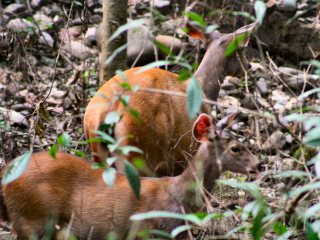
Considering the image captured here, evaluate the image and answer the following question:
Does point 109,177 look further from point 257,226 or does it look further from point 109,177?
point 257,226

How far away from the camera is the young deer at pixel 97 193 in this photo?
5.55 meters

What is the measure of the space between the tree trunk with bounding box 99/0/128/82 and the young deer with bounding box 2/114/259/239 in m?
1.85

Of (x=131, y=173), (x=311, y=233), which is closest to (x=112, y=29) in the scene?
(x=131, y=173)

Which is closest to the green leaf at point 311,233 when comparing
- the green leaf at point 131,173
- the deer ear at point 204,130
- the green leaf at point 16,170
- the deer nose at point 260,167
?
the green leaf at point 131,173

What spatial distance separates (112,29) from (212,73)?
3.32 feet

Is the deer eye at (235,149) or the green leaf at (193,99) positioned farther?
the deer eye at (235,149)

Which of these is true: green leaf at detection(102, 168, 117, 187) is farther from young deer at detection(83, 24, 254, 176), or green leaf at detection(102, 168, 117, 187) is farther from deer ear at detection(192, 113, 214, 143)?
young deer at detection(83, 24, 254, 176)

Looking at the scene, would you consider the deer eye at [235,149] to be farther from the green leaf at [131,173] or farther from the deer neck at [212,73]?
the green leaf at [131,173]

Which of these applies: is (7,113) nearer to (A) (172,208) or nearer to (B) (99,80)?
(B) (99,80)

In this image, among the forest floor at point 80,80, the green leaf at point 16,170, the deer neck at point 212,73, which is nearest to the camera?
the green leaf at point 16,170

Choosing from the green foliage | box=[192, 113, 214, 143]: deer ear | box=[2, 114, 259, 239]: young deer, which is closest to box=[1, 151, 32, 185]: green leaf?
the green foliage

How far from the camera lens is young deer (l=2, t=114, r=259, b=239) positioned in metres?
5.55

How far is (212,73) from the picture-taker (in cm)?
759

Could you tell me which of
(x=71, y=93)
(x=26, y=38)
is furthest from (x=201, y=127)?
(x=26, y=38)
